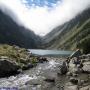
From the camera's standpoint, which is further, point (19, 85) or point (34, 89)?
point (19, 85)

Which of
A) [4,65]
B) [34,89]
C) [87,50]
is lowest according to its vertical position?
[34,89]

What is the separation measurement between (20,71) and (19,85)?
22039 mm

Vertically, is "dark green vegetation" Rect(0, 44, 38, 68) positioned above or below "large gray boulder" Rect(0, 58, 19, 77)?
above

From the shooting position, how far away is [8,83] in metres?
56.7

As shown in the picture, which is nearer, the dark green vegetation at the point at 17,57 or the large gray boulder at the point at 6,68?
the large gray boulder at the point at 6,68

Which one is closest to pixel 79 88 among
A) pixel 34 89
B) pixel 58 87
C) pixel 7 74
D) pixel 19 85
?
pixel 58 87

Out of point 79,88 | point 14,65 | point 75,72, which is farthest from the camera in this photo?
point 14,65

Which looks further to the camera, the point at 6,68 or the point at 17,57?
the point at 17,57

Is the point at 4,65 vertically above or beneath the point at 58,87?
above

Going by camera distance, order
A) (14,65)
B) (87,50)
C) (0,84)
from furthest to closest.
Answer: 1. (87,50)
2. (14,65)
3. (0,84)

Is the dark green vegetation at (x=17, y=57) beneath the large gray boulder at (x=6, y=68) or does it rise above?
above

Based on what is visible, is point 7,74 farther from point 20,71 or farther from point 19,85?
point 19,85

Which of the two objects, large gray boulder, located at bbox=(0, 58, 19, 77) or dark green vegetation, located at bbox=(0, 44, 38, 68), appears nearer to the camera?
large gray boulder, located at bbox=(0, 58, 19, 77)

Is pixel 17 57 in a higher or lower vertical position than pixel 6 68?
higher
